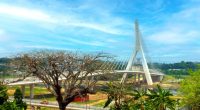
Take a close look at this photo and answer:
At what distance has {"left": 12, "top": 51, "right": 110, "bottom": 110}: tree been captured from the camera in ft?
105

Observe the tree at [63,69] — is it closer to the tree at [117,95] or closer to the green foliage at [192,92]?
the tree at [117,95]

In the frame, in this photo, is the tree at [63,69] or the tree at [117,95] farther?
the tree at [63,69]

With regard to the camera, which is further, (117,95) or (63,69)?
(63,69)

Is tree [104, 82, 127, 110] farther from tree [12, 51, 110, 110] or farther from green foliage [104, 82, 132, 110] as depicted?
tree [12, 51, 110, 110]

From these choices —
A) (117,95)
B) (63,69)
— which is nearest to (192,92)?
(117,95)

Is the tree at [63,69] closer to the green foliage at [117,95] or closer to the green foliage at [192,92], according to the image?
the green foliage at [117,95]

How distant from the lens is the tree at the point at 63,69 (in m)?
32.0

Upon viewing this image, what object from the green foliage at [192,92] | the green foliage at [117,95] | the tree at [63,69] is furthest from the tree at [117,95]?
the green foliage at [192,92]

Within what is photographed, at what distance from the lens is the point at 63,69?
108 ft

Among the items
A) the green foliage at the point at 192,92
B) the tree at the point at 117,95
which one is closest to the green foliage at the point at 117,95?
the tree at the point at 117,95

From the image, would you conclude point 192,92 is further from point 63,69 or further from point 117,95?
point 63,69

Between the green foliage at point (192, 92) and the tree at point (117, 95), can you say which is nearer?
the tree at point (117, 95)

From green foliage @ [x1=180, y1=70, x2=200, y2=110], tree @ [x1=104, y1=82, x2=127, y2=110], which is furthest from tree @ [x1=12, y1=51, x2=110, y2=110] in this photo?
green foliage @ [x1=180, y1=70, x2=200, y2=110]

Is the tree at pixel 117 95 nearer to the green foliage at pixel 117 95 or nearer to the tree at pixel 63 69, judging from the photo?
the green foliage at pixel 117 95
